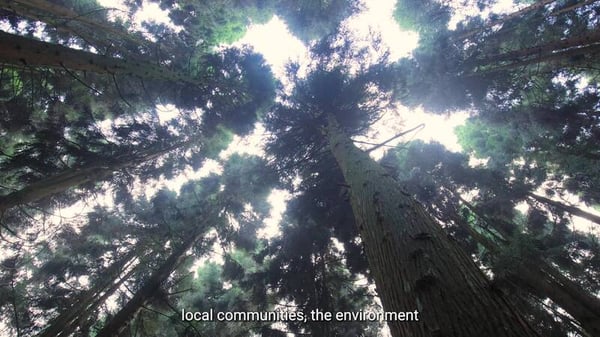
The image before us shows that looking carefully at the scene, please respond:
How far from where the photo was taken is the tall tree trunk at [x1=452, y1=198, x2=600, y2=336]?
5430 millimetres

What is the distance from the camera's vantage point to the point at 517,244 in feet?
20.2

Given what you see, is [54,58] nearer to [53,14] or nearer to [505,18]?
[53,14]

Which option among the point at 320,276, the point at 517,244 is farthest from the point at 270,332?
the point at 517,244

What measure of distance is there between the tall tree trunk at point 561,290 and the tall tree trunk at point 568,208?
111 inches

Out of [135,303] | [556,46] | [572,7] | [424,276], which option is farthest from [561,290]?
[135,303]

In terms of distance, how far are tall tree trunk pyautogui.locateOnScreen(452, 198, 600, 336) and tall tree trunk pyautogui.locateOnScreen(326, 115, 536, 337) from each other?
4.70 metres

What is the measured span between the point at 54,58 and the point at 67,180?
4809 millimetres

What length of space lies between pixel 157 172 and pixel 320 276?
7.60 metres

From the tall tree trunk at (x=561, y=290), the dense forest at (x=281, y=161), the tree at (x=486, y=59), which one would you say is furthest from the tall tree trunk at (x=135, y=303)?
the tree at (x=486, y=59)

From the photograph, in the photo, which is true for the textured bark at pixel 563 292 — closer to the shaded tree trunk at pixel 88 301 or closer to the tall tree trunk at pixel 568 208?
the tall tree trunk at pixel 568 208

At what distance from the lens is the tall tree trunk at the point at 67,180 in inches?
237

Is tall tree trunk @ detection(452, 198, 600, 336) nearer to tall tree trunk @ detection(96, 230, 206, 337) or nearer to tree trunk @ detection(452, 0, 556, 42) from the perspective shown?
tree trunk @ detection(452, 0, 556, 42)

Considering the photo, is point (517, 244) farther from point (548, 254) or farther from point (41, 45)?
point (41, 45)

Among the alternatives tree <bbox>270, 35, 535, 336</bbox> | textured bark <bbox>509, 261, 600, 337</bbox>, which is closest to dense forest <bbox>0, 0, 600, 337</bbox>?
textured bark <bbox>509, 261, 600, 337</bbox>
